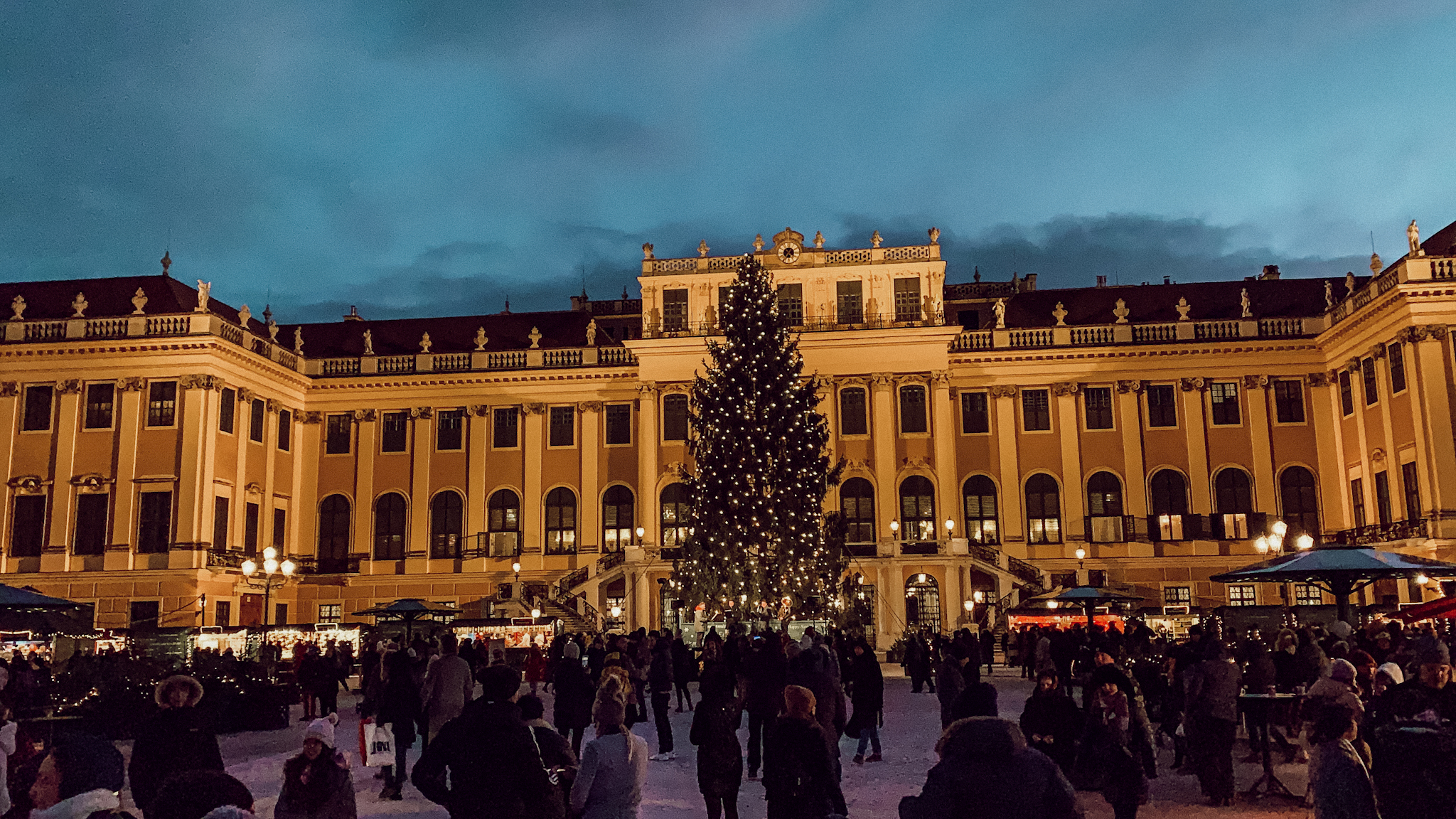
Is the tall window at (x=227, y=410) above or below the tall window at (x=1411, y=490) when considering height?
above

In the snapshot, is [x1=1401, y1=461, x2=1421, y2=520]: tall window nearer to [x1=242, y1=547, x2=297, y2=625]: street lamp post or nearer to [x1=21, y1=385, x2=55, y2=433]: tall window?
[x1=242, y1=547, x2=297, y2=625]: street lamp post

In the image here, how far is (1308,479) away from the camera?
45.9 metres

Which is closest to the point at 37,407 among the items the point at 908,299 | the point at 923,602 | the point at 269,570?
the point at 269,570

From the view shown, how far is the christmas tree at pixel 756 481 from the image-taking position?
3180cm

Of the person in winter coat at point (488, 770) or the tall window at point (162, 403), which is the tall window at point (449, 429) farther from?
the person in winter coat at point (488, 770)

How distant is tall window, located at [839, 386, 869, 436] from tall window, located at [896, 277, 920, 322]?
3.11 m

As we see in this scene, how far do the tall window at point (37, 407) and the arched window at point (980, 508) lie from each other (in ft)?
107

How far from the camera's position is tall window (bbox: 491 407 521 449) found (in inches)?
1948

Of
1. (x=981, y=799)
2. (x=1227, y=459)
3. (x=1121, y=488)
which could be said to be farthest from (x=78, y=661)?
(x=1227, y=459)

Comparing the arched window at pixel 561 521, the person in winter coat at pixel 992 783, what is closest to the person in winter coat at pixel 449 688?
the person in winter coat at pixel 992 783

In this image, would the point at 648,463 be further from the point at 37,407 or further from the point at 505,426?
the point at 37,407

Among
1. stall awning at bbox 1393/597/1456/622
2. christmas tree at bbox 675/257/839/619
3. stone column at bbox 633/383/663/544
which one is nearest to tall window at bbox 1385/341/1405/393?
christmas tree at bbox 675/257/839/619

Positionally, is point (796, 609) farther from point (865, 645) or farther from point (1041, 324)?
point (1041, 324)

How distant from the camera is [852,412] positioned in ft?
152
